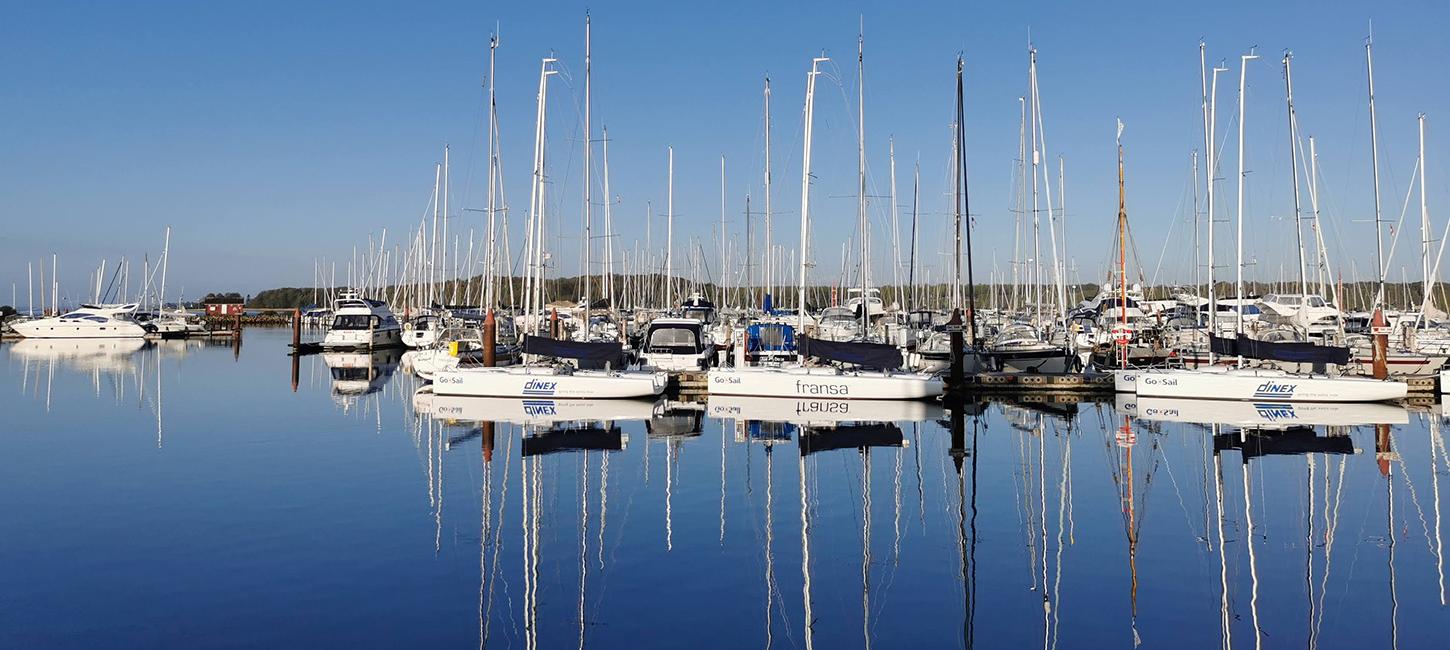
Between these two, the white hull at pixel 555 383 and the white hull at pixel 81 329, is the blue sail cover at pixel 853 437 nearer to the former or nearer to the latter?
the white hull at pixel 555 383

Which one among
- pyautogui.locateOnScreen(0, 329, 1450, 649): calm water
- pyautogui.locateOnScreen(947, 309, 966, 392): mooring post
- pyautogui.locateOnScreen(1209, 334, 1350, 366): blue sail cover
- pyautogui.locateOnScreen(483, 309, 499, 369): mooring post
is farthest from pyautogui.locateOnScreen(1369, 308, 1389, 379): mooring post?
pyautogui.locateOnScreen(483, 309, 499, 369): mooring post

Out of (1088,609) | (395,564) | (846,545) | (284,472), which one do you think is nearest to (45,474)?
(284,472)

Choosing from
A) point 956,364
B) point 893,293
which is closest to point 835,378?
point 956,364

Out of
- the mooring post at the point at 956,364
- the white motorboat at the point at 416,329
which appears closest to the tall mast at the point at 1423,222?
the mooring post at the point at 956,364

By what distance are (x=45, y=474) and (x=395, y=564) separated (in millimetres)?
9422

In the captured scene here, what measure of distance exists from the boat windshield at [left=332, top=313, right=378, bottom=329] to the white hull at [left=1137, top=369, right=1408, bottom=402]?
4102 centimetres

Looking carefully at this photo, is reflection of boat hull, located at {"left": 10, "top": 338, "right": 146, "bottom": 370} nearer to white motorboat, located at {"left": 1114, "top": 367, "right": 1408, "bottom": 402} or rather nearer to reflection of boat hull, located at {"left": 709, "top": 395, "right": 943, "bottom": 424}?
reflection of boat hull, located at {"left": 709, "top": 395, "right": 943, "bottom": 424}

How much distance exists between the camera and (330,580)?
32.5ft

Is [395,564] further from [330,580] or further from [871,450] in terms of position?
[871,450]

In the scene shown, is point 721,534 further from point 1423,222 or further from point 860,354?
point 1423,222

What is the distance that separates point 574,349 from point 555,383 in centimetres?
164

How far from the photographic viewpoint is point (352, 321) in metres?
54.9

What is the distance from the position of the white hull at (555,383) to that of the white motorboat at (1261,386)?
533 inches

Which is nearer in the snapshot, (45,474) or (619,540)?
(619,540)
